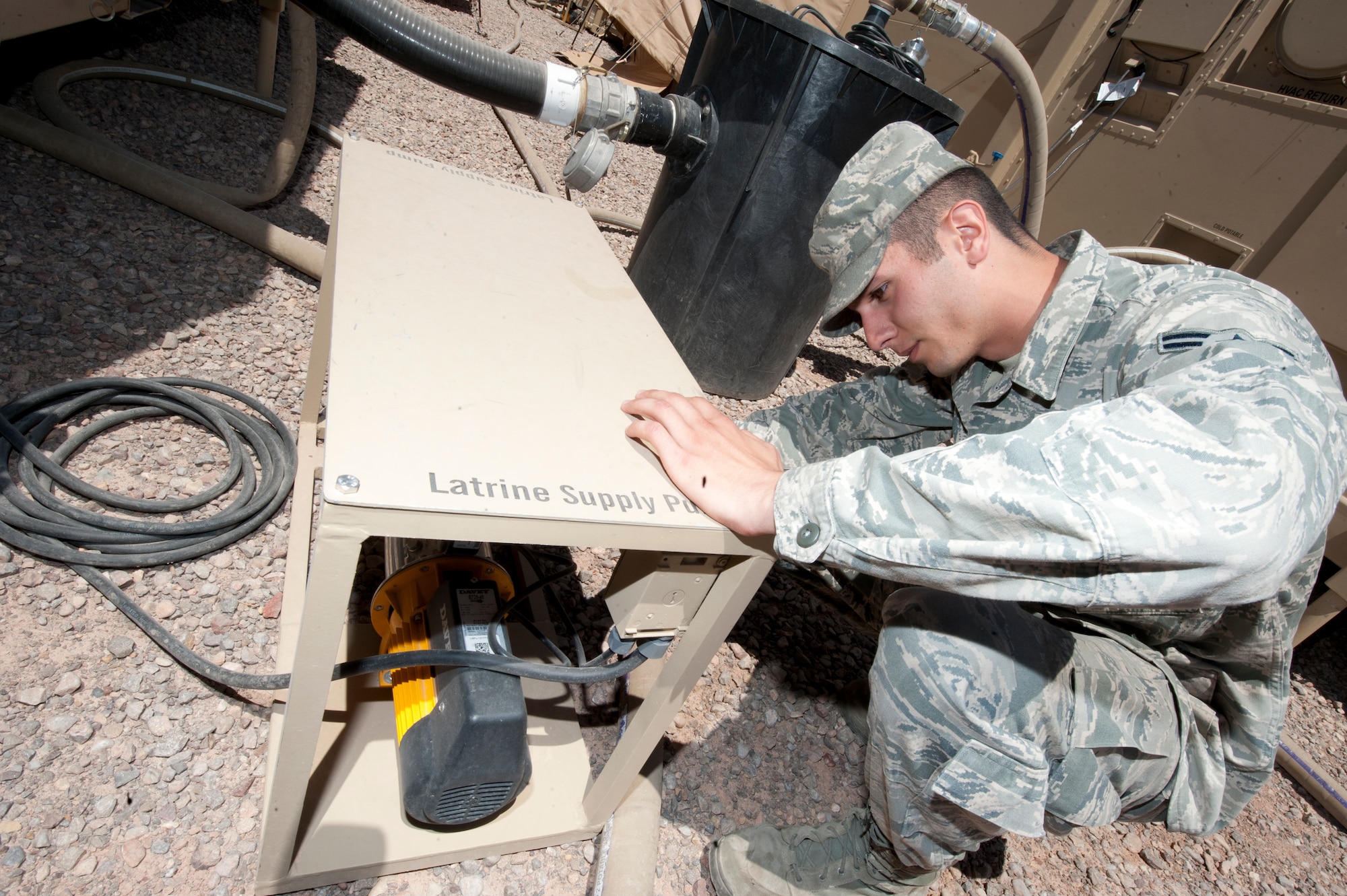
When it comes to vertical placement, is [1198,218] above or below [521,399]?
above

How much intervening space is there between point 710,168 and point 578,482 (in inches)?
63.1

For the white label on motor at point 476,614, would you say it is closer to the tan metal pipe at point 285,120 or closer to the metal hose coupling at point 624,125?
the metal hose coupling at point 624,125

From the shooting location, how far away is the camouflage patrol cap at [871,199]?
1173 millimetres

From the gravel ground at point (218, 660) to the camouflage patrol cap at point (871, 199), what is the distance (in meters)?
1.02

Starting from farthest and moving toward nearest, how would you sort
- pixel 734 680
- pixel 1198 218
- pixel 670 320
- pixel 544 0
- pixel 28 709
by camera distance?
pixel 544 0, pixel 1198 218, pixel 670 320, pixel 734 680, pixel 28 709

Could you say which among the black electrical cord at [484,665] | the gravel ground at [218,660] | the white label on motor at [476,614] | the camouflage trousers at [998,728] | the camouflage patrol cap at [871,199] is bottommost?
the gravel ground at [218,660]

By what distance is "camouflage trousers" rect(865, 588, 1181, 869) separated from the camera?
100cm

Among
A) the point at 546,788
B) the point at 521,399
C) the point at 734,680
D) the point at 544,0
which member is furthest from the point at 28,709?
the point at 544,0

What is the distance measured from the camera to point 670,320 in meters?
2.37

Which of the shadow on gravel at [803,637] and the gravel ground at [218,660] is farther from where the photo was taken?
the shadow on gravel at [803,637]

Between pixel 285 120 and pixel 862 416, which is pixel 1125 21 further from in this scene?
pixel 285 120

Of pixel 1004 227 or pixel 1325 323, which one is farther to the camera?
pixel 1325 323

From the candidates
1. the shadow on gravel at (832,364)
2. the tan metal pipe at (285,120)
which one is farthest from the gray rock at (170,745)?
the shadow on gravel at (832,364)

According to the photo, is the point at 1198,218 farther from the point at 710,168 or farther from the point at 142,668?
the point at 142,668
